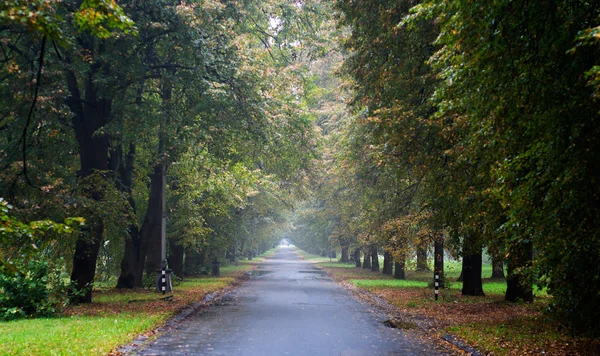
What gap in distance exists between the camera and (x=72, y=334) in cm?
996

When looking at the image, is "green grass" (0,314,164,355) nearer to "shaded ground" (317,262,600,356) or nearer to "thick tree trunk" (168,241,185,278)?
"shaded ground" (317,262,600,356)

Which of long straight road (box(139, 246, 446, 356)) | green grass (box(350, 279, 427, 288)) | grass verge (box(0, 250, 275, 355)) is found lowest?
grass verge (box(0, 250, 275, 355))

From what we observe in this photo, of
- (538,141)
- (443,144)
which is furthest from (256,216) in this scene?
(538,141)

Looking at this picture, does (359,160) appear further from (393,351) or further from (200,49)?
(393,351)

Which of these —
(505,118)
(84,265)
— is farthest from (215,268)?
(505,118)

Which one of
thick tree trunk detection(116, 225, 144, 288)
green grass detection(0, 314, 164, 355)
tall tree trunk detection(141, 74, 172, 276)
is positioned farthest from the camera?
thick tree trunk detection(116, 225, 144, 288)

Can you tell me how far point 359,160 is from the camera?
2188 cm

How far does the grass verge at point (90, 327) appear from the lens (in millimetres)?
8664

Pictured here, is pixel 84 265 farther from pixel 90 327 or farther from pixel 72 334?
pixel 72 334

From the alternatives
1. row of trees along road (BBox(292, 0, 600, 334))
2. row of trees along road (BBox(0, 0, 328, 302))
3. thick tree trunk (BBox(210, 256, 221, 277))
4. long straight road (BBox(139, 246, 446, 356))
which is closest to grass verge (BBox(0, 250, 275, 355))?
long straight road (BBox(139, 246, 446, 356))

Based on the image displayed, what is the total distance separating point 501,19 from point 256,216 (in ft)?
110

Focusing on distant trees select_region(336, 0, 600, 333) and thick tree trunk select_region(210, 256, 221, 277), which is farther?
thick tree trunk select_region(210, 256, 221, 277)

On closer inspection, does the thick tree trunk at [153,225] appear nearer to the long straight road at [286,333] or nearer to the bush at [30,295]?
the long straight road at [286,333]

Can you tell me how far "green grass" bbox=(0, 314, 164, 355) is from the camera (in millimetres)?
8516
